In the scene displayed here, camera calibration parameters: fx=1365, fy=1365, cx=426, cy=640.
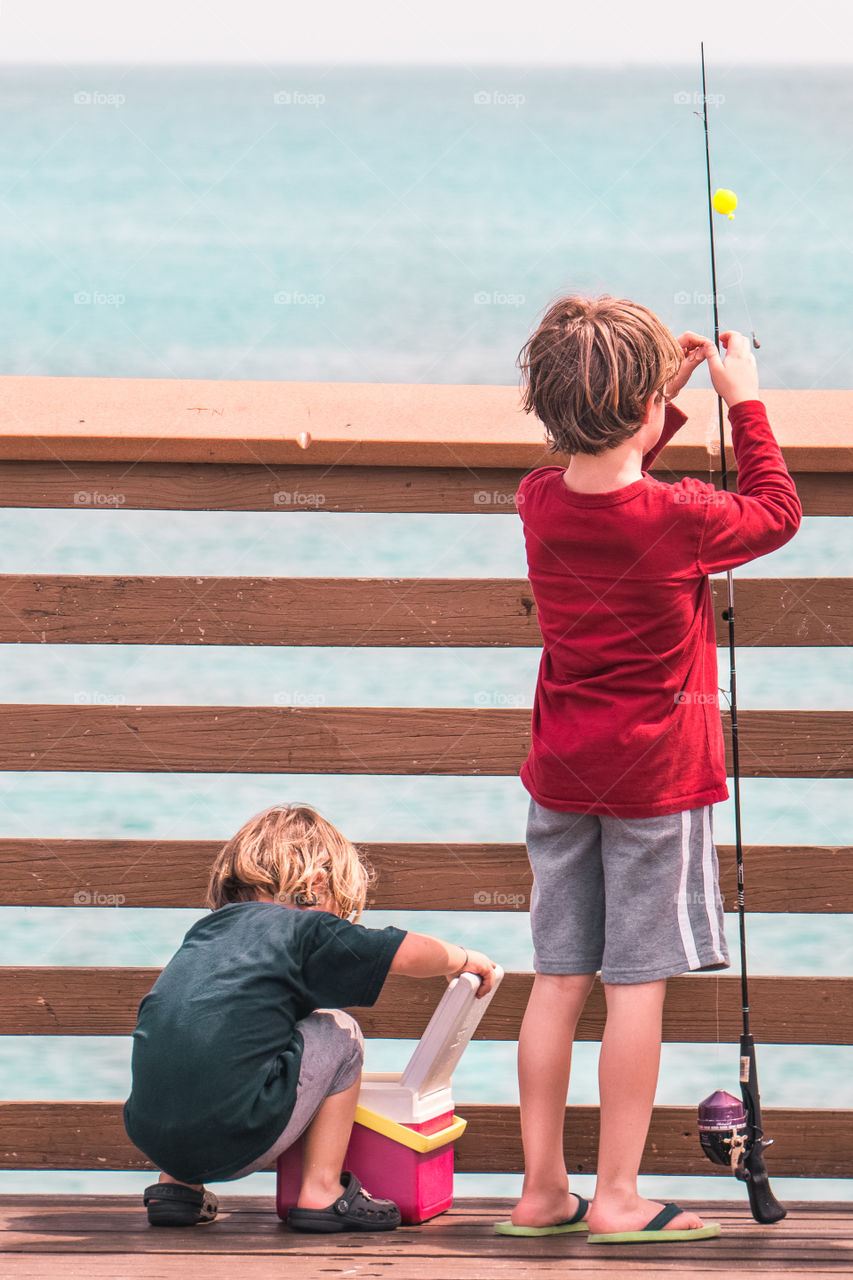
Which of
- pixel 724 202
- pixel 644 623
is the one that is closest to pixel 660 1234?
pixel 644 623

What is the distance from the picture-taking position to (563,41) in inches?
583

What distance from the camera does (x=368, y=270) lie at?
1402 cm

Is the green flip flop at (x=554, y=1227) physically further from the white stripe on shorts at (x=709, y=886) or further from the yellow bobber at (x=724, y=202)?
the yellow bobber at (x=724, y=202)

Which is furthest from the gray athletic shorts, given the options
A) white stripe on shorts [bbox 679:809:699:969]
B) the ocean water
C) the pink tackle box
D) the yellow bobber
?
the ocean water

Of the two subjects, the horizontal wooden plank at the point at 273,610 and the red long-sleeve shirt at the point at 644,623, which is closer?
the red long-sleeve shirt at the point at 644,623

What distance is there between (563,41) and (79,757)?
14.4 metres

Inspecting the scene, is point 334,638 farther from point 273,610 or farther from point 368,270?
point 368,270

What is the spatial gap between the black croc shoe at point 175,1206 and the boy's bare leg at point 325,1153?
0.14 meters

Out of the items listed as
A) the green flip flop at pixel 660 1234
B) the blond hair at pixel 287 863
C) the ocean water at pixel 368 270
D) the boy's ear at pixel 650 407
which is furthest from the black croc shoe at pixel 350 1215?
the ocean water at pixel 368 270

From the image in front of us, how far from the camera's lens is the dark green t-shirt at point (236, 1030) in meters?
1.69

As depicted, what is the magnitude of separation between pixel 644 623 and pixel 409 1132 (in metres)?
A: 0.75

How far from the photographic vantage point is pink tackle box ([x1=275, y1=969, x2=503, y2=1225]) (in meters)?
1.82

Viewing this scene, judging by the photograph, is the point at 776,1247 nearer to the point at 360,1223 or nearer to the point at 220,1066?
the point at 360,1223

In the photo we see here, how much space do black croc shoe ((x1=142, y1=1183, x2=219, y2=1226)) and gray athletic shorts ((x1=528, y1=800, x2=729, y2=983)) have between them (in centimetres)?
55
